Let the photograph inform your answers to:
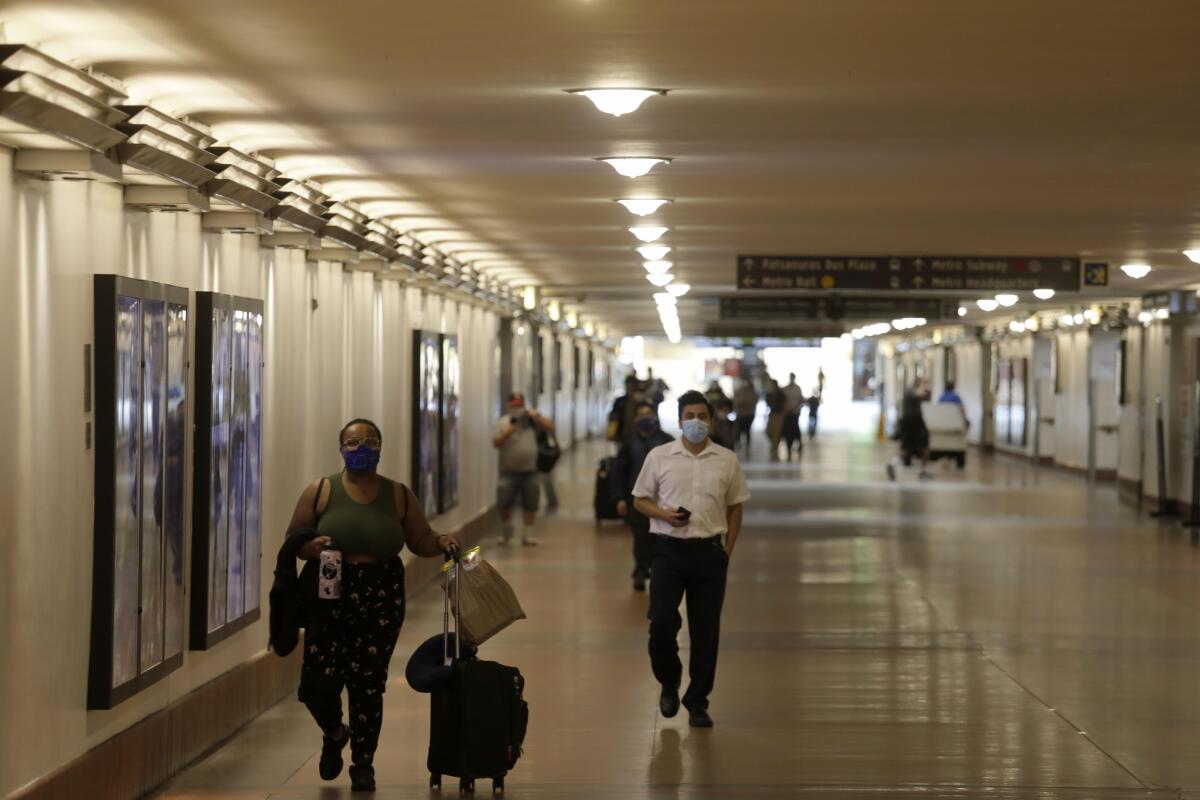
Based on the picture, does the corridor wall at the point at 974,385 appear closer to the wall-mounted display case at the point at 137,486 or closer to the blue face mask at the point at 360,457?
the wall-mounted display case at the point at 137,486

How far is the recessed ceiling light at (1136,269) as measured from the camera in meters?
18.1

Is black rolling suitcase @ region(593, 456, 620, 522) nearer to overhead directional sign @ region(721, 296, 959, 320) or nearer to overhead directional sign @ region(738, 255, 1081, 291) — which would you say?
overhead directional sign @ region(738, 255, 1081, 291)

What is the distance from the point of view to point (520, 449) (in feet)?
57.5

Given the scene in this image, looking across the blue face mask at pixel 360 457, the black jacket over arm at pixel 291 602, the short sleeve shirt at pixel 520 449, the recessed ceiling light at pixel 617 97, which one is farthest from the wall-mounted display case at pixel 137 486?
the short sleeve shirt at pixel 520 449

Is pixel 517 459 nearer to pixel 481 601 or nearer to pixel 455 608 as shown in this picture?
pixel 481 601

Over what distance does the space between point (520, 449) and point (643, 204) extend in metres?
5.74

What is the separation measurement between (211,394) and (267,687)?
211cm

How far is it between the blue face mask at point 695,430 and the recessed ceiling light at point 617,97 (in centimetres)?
194

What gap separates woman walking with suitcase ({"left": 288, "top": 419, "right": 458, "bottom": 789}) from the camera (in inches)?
277

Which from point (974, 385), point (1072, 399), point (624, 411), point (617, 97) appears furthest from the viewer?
point (974, 385)

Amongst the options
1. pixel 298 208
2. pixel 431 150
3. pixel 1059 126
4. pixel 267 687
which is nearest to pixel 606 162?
pixel 431 150

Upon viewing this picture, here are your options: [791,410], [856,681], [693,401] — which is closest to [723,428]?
[856,681]

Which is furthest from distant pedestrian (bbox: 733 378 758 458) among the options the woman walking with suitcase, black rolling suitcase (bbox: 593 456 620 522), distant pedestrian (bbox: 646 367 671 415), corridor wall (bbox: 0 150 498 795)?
the woman walking with suitcase

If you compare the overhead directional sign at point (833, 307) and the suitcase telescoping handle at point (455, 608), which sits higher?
the overhead directional sign at point (833, 307)
